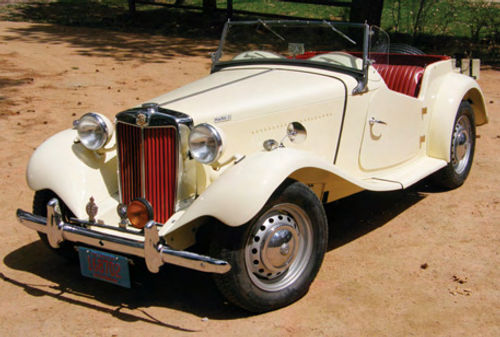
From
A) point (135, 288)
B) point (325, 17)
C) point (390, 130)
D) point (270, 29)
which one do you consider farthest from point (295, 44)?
point (325, 17)

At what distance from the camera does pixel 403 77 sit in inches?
225

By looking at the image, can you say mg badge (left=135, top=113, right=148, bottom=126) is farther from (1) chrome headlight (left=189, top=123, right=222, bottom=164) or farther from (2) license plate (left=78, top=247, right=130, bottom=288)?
(2) license plate (left=78, top=247, right=130, bottom=288)

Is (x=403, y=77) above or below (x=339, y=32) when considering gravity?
below

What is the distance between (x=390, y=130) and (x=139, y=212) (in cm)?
233

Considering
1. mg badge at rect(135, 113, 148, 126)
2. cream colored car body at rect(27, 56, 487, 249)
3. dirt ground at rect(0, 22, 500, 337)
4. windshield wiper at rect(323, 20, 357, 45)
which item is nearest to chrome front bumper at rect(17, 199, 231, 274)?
cream colored car body at rect(27, 56, 487, 249)

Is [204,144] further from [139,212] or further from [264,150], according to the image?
[139,212]

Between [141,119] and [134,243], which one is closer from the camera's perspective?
[134,243]

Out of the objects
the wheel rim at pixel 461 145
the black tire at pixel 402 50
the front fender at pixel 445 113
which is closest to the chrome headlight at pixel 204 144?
the front fender at pixel 445 113

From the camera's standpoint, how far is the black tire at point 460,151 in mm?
Result: 5680

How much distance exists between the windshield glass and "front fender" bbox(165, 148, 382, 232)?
142 cm

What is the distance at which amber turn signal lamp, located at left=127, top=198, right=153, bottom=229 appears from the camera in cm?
366

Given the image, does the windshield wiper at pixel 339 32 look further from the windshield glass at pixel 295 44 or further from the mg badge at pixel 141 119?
the mg badge at pixel 141 119

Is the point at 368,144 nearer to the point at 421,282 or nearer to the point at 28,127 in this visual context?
the point at 421,282

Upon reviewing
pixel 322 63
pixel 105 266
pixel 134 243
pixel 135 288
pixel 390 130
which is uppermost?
pixel 322 63
